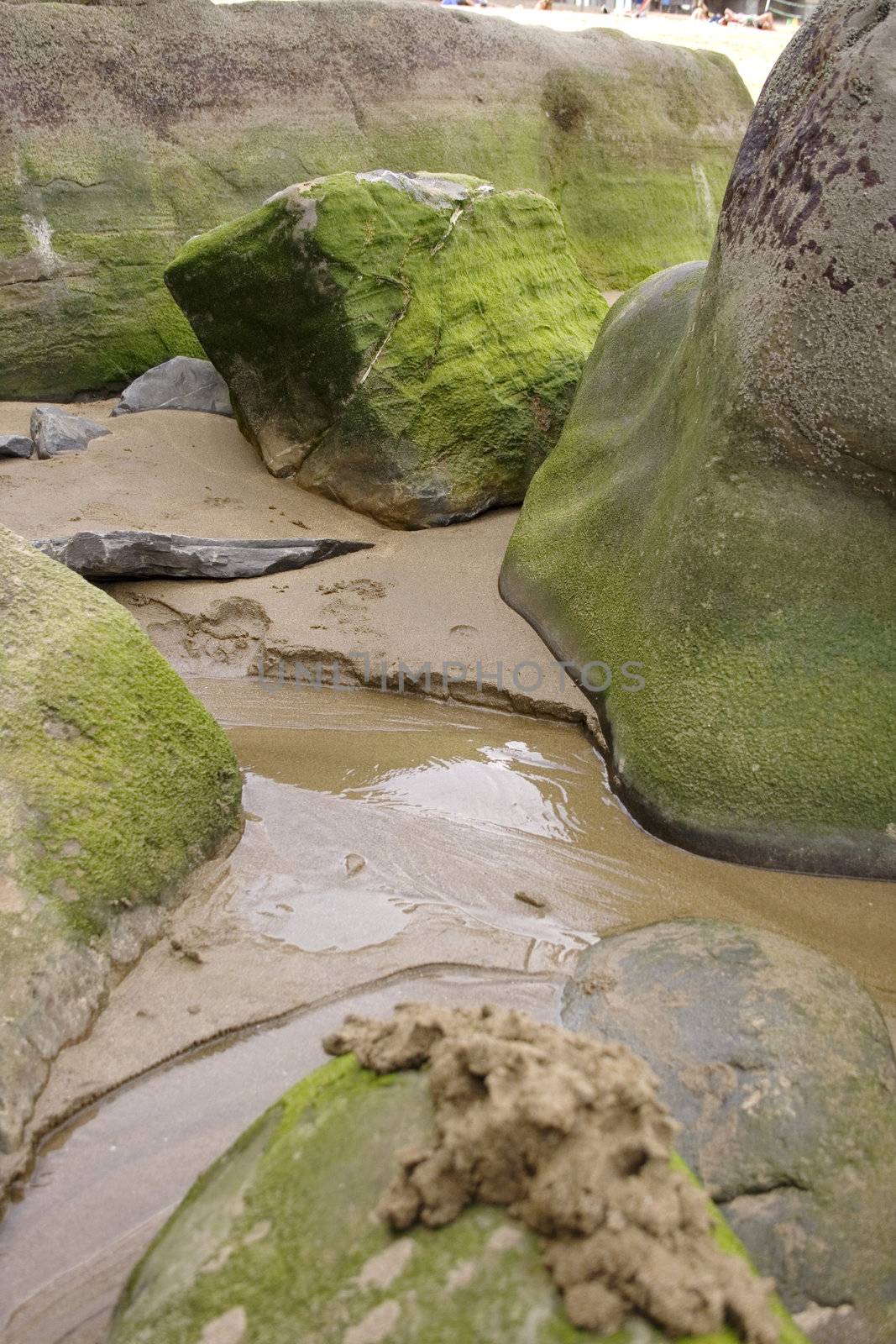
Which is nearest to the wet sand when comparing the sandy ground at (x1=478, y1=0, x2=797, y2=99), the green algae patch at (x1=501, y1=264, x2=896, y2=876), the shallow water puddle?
the shallow water puddle

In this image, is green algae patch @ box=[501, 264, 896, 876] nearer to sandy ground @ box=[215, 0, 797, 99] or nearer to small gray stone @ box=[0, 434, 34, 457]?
small gray stone @ box=[0, 434, 34, 457]

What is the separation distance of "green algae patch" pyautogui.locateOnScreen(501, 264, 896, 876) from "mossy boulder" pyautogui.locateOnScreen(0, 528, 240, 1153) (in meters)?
1.11

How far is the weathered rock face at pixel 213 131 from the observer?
596 cm

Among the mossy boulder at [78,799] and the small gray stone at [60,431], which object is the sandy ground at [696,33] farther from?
the mossy boulder at [78,799]

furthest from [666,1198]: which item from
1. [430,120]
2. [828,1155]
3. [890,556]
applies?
[430,120]

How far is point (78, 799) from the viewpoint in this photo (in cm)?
225

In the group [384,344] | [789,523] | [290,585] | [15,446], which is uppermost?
[789,523]

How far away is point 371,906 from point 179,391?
3933mm

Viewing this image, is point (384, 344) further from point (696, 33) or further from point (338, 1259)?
point (696, 33)

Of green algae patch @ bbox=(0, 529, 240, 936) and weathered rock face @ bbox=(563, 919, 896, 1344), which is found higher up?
weathered rock face @ bbox=(563, 919, 896, 1344)

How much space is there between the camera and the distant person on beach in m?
17.4

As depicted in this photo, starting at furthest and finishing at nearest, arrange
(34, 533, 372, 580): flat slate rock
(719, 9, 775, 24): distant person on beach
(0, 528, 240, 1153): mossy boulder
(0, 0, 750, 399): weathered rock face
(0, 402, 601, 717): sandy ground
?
(719, 9, 775, 24): distant person on beach
(0, 0, 750, 399): weathered rock face
(34, 533, 372, 580): flat slate rock
(0, 402, 601, 717): sandy ground
(0, 528, 240, 1153): mossy boulder

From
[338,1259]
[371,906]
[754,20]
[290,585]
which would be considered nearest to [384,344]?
[290,585]

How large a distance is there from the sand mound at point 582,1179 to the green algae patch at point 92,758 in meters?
1.03
